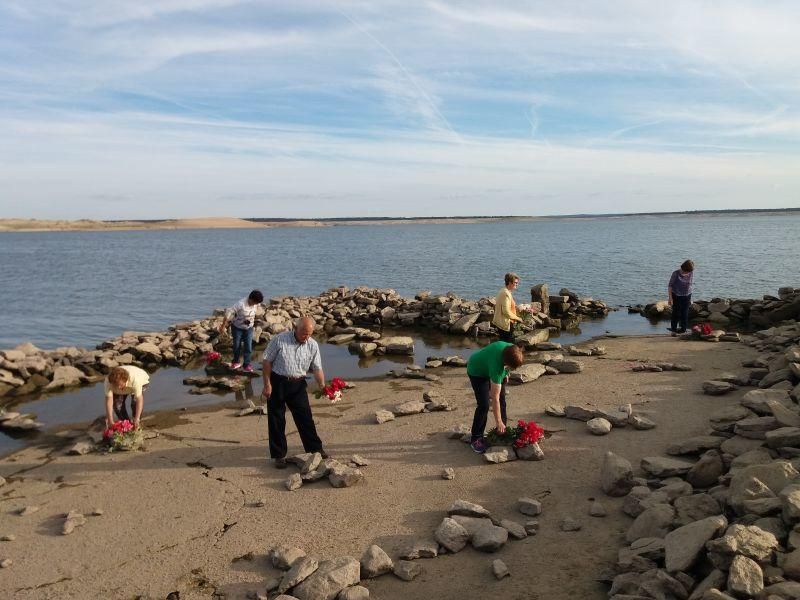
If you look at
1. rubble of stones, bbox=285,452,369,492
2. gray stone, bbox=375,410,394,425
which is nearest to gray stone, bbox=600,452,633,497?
rubble of stones, bbox=285,452,369,492

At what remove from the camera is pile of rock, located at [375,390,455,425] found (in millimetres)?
10461

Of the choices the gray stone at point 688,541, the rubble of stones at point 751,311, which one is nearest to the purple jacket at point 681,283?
the rubble of stones at point 751,311

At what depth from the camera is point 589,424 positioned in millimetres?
9258

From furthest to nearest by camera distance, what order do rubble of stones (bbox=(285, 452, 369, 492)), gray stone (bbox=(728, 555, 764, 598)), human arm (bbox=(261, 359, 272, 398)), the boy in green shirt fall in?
human arm (bbox=(261, 359, 272, 398)) → rubble of stones (bbox=(285, 452, 369, 492)) → the boy in green shirt → gray stone (bbox=(728, 555, 764, 598))

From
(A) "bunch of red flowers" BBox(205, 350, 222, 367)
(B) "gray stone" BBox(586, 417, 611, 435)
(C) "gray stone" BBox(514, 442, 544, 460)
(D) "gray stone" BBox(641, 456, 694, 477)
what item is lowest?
(A) "bunch of red flowers" BBox(205, 350, 222, 367)

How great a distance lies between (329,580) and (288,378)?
3.32 metres

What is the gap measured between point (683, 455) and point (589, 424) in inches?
60.1

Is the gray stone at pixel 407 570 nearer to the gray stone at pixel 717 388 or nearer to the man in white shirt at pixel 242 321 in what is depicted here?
the gray stone at pixel 717 388

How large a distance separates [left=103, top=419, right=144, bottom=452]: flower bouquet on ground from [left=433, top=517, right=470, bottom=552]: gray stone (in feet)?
17.8

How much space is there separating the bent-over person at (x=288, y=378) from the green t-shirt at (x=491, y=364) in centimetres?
216

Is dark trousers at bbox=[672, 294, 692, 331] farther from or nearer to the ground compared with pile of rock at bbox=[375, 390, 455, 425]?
farther from the ground

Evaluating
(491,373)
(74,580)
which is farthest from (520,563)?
(74,580)

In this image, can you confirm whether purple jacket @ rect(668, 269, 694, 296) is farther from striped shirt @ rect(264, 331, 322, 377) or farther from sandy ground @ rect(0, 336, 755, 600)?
striped shirt @ rect(264, 331, 322, 377)

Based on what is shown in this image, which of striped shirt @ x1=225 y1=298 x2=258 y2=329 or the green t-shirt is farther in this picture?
striped shirt @ x1=225 y1=298 x2=258 y2=329
